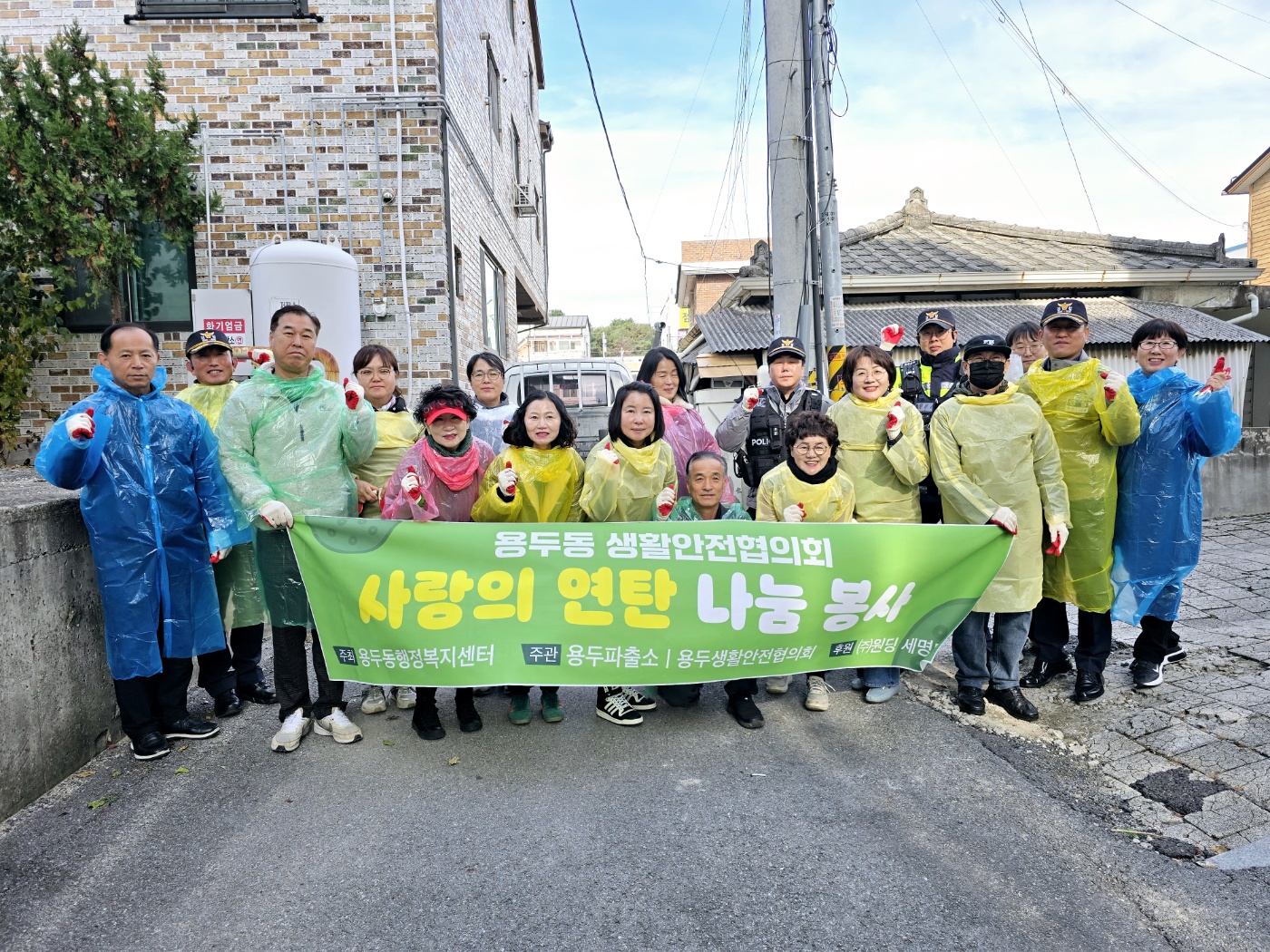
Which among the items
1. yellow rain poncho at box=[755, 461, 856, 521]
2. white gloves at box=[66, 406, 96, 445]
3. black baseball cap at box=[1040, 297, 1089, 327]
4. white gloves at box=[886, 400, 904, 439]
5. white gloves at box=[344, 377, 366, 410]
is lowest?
yellow rain poncho at box=[755, 461, 856, 521]

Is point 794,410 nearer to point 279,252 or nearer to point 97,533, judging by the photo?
point 97,533

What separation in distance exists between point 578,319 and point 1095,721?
65889mm

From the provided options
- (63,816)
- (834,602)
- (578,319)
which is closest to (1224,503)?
(834,602)

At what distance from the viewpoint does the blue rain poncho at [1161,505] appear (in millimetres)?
3889

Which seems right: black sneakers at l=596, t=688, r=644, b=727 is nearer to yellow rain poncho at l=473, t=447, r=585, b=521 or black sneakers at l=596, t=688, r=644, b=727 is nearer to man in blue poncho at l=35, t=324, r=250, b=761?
yellow rain poncho at l=473, t=447, r=585, b=521

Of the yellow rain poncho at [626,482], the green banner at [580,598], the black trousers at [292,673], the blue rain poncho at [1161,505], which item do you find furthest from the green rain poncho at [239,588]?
the blue rain poncho at [1161,505]

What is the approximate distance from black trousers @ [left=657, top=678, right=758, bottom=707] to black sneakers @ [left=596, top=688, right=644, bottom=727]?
7.7 inches

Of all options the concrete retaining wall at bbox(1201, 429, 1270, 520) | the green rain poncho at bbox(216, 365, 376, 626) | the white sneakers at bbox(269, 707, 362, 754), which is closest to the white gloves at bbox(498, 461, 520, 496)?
the green rain poncho at bbox(216, 365, 376, 626)

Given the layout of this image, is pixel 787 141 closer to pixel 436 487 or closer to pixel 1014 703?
pixel 436 487

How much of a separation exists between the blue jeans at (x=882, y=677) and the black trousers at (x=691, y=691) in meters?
0.58

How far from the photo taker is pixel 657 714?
380cm

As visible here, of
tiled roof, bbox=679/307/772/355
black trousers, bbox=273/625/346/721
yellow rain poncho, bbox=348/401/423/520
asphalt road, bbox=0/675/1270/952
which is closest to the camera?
asphalt road, bbox=0/675/1270/952

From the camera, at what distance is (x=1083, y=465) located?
3.91m

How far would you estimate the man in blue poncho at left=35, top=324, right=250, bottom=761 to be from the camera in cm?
328
